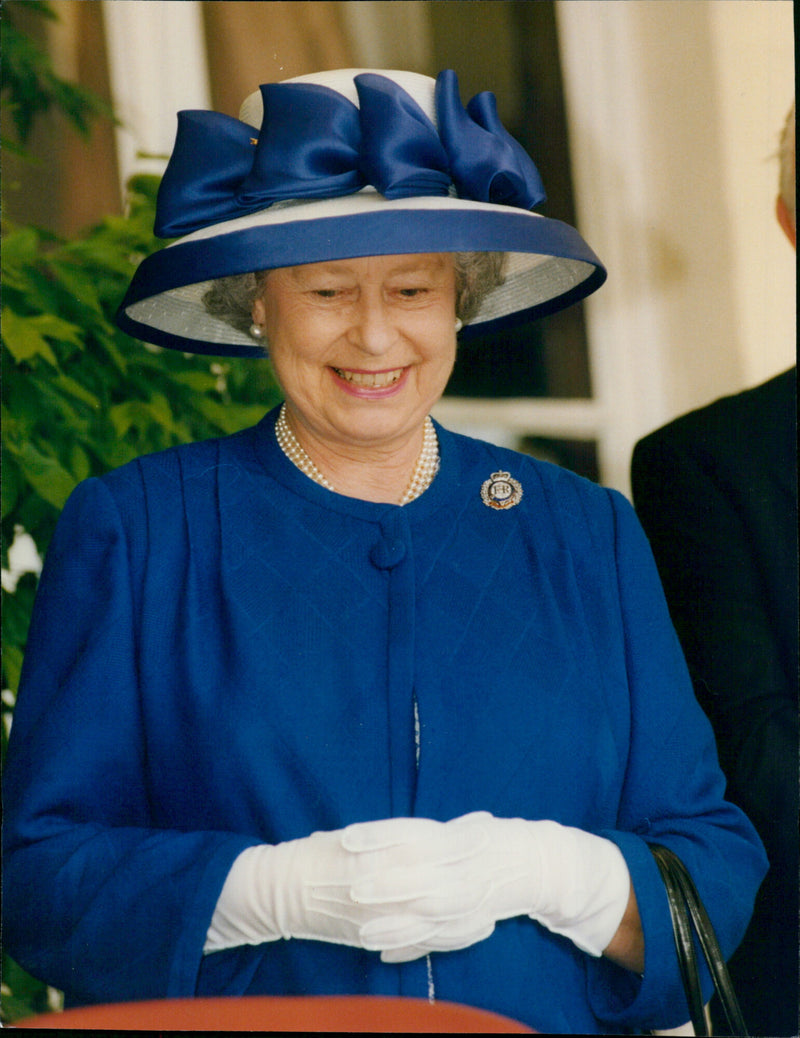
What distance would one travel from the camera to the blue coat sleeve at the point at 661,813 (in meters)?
1.40

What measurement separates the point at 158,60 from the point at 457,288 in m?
0.64

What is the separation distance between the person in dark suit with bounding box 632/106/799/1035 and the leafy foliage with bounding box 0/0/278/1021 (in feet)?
2.23

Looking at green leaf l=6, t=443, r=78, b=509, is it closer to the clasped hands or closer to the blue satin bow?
the blue satin bow

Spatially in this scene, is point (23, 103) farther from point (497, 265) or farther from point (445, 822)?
point (445, 822)

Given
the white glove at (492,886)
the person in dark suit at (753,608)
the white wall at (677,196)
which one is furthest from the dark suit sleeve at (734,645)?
the white glove at (492,886)

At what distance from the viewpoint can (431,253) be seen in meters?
1.45

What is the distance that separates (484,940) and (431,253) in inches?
30.9

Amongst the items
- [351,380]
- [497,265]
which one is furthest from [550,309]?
[351,380]

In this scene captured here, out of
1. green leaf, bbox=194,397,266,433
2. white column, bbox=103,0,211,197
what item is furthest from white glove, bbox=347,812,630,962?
white column, bbox=103,0,211,197

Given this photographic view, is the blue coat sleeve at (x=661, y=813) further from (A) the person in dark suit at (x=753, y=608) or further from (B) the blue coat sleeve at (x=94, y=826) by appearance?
(B) the blue coat sleeve at (x=94, y=826)

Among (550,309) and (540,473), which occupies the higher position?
(550,309)

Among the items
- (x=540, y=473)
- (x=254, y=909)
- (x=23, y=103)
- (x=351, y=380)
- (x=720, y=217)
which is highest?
(x=23, y=103)

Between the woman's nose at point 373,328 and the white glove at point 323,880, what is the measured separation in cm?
54

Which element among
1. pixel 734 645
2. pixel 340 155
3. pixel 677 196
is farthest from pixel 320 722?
pixel 677 196
